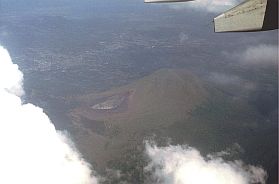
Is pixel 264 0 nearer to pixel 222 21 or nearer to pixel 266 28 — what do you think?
pixel 266 28

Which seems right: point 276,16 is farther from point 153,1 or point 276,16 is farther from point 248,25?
point 153,1

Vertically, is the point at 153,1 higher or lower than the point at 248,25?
higher

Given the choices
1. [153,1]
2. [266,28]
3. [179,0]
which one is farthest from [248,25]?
[153,1]

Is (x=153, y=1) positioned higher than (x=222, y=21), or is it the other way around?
(x=153, y=1)

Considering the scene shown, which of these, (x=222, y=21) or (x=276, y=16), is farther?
(x=222, y=21)

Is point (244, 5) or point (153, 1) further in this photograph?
point (153, 1)

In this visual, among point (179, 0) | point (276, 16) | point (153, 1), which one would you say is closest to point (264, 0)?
point (276, 16)
